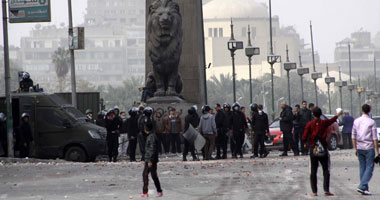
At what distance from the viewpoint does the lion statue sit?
3183 centimetres

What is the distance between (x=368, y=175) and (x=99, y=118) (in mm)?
16391

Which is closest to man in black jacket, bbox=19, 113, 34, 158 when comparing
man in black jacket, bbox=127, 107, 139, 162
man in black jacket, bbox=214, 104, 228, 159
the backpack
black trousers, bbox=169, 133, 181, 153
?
man in black jacket, bbox=127, 107, 139, 162

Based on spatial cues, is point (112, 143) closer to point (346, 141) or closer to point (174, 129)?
point (174, 129)

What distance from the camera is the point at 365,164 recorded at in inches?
607

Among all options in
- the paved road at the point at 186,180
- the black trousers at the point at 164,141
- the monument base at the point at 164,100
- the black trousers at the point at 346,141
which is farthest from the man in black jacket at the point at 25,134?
the black trousers at the point at 346,141

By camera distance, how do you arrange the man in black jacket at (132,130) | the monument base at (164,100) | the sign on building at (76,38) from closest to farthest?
1. the man in black jacket at (132,130)
2. the monument base at (164,100)
3. the sign on building at (76,38)

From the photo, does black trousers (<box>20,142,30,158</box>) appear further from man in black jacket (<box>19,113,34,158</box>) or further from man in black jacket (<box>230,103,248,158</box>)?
man in black jacket (<box>230,103,248,158</box>)

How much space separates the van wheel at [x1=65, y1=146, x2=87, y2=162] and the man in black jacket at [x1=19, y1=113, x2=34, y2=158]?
0.97 m

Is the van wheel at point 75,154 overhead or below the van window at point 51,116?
below

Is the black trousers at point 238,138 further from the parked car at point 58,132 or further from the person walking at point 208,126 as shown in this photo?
the parked car at point 58,132

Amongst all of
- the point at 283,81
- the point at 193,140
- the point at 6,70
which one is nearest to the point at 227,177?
the point at 193,140

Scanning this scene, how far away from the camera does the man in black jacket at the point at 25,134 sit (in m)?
25.1

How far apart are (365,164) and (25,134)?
11864mm

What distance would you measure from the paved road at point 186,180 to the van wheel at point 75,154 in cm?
106
